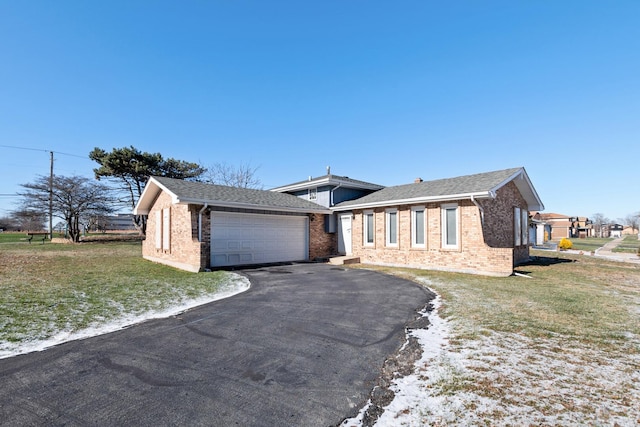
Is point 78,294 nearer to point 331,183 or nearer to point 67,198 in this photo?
point 331,183

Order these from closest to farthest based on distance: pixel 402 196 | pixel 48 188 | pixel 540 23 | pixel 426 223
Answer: pixel 540 23 → pixel 426 223 → pixel 402 196 → pixel 48 188

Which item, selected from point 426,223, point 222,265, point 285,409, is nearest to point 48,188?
point 222,265

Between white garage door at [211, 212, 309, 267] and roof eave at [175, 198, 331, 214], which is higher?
roof eave at [175, 198, 331, 214]

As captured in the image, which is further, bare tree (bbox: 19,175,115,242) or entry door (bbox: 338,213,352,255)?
bare tree (bbox: 19,175,115,242)

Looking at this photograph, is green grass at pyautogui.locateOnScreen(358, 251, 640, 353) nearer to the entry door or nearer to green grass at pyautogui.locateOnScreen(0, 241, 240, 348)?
the entry door

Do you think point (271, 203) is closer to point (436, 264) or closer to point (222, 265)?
point (222, 265)

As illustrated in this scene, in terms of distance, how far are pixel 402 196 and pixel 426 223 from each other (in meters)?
1.91

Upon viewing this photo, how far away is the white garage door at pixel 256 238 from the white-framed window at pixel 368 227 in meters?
3.25

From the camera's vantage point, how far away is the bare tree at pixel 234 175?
129 ft

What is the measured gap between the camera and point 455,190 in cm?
1278

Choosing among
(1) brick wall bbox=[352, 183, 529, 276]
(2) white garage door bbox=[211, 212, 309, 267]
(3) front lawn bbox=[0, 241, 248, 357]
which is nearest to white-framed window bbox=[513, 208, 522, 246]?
(1) brick wall bbox=[352, 183, 529, 276]

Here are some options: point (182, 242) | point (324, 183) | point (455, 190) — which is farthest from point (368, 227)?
point (182, 242)

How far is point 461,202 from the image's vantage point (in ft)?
40.8

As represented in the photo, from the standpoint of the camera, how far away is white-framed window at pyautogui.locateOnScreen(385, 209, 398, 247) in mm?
14668
